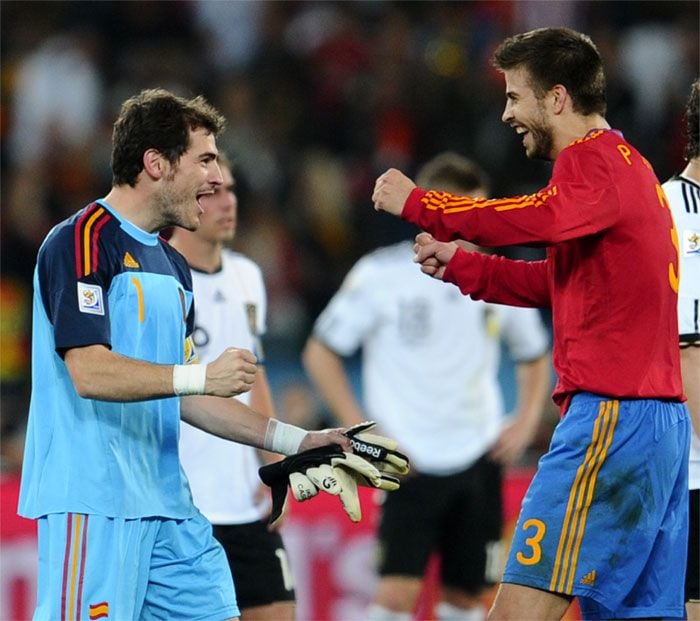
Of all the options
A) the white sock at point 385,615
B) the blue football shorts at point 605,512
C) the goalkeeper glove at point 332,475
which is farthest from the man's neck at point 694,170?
the white sock at point 385,615

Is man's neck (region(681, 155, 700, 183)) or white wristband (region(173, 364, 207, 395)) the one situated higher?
man's neck (region(681, 155, 700, 183))

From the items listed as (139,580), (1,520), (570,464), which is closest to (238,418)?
(139,580)

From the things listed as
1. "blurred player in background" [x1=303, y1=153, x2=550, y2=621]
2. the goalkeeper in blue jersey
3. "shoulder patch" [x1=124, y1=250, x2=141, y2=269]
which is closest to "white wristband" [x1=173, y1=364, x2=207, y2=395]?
the goalkeeper in blue jersey

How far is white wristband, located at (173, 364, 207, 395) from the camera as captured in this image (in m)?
4.45

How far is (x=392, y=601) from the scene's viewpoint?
7492 millimetres

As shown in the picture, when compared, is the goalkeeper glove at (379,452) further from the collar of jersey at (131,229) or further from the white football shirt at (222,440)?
the white football shirt at (222,440)

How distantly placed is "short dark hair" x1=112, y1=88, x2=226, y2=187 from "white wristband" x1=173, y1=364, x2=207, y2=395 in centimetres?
79

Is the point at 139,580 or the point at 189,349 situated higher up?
the point at 189,349

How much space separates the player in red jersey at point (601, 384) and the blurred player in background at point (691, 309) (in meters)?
0.42

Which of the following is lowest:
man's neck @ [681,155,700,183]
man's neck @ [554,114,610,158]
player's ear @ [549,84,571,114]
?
man's neck @ [681,155,700,183]

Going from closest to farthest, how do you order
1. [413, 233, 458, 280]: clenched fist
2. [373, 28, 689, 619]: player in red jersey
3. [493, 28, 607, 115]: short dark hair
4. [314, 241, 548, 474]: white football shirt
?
[373, 28, 689, 619]: player in red jersey, [493, 28, 607, 115]: short dark hair, [413, 233, 458, 280]: clenched fist, [314, 241, 548, 474]: white football shirt

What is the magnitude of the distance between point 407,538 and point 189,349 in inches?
113

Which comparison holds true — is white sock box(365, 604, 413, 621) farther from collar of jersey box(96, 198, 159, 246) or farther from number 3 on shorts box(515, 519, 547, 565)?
collar of jersey box(96, 198, 159, 246)

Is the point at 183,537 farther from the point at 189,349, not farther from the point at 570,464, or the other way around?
the point at 570,464
